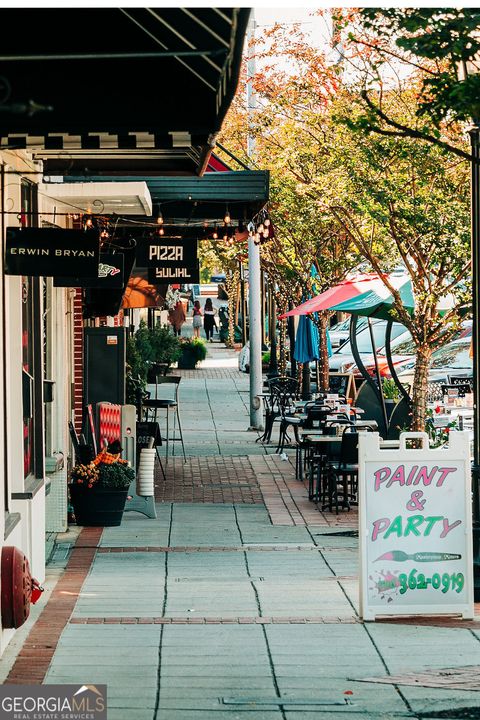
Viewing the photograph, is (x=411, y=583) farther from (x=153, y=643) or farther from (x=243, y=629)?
(x=153, y=643)

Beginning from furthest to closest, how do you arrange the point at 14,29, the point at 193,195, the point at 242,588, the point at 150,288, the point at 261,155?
the point at 261,155
the point at 150,288
the point at 193,195
the point at 242,588
the point at 14,29

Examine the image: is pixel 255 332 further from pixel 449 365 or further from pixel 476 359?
pixel 476 359

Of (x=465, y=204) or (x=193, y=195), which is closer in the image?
(x=193, y=195)

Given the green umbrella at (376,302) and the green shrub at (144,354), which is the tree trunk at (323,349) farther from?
the green umbrella at (376,302)

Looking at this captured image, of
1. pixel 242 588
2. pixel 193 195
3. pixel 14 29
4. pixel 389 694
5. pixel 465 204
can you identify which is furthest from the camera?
pixel 465 204

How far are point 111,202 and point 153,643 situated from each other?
176 inches

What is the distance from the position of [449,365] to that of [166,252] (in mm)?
9546

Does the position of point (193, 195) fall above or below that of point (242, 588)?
above

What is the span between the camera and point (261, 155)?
2359 centimetres

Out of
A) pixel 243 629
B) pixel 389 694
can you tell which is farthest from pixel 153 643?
pixel 389 694

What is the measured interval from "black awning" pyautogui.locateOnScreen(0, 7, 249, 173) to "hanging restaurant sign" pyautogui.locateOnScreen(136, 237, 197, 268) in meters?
8.20

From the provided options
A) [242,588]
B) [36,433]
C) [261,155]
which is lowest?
[242,588]

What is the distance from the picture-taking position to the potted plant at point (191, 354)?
125ft

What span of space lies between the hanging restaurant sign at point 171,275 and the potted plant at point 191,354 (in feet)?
72.5
